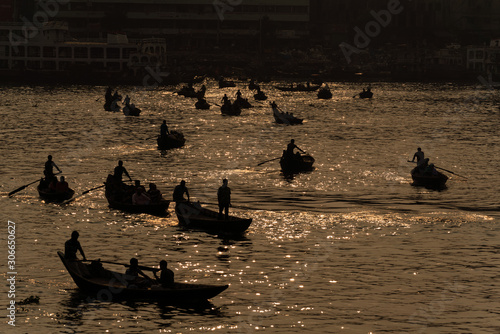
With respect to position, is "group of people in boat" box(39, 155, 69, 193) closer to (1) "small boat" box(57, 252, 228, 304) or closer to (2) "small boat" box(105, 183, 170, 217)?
(2) "small boat" box(105, 183, 170, 217)

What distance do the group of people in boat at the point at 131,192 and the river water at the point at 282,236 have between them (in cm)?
86

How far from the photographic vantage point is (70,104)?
431ft

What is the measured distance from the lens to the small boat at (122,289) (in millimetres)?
32406

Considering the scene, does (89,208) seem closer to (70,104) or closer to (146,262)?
(146,262)

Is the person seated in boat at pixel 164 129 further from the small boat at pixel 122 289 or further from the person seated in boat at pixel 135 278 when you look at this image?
the person seated in boat at pixel 135 278

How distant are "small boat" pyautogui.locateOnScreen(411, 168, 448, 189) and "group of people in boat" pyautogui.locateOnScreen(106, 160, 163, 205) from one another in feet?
55.7

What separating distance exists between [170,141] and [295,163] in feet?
53.8

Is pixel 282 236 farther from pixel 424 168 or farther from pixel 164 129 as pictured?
pixel 164 129

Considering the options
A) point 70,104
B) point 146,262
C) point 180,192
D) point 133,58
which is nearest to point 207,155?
point 180,192

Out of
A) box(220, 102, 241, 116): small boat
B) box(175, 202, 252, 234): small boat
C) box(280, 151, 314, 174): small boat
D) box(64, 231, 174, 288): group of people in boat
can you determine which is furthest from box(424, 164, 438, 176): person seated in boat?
box(220, 102, 241, 116): small boat

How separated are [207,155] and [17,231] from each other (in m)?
30.6

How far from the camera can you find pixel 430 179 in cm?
5516

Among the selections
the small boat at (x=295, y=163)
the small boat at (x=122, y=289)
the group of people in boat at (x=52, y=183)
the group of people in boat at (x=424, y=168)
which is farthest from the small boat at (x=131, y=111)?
the small boat at (x=122, y=289)

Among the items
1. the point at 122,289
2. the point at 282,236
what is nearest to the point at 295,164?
the point at 282,236
